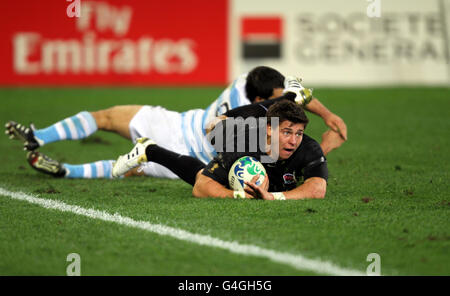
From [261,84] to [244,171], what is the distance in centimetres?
170

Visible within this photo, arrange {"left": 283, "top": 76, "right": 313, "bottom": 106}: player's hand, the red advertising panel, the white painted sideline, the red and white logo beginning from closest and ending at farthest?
the white painted sideline < {"left": 283, "top": 76, "right": 313, "bottom": 106}: player's hand < the red advertising panel < the red and white logo

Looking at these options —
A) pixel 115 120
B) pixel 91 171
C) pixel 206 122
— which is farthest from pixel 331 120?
pixel 91 171

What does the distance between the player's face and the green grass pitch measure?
0.41 meters

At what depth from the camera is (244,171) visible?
5.74m

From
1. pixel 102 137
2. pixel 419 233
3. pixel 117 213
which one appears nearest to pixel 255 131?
pixel 117 213

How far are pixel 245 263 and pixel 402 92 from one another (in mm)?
13971

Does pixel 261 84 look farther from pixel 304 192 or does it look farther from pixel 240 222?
pixel 240 222

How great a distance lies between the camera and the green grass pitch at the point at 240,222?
4176 mm

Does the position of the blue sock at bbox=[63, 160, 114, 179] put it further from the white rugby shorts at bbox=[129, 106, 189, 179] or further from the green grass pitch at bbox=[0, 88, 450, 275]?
the white rugby shorts at bbox=[129, 106, 189, 179]

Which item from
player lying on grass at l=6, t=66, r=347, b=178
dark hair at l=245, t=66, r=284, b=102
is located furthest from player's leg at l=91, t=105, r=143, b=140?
dark hair at l=245, t=66, r=284, b=102

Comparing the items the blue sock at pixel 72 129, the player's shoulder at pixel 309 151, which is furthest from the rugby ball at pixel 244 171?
the blue sock at pixel 72 129

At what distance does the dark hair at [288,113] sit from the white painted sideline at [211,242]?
131cm

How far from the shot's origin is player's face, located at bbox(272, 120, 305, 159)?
5684 millimetres

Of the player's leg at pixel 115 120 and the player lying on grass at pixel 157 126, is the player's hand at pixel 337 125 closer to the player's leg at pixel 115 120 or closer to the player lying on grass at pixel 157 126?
the player lying on grass at pixel 157 126
